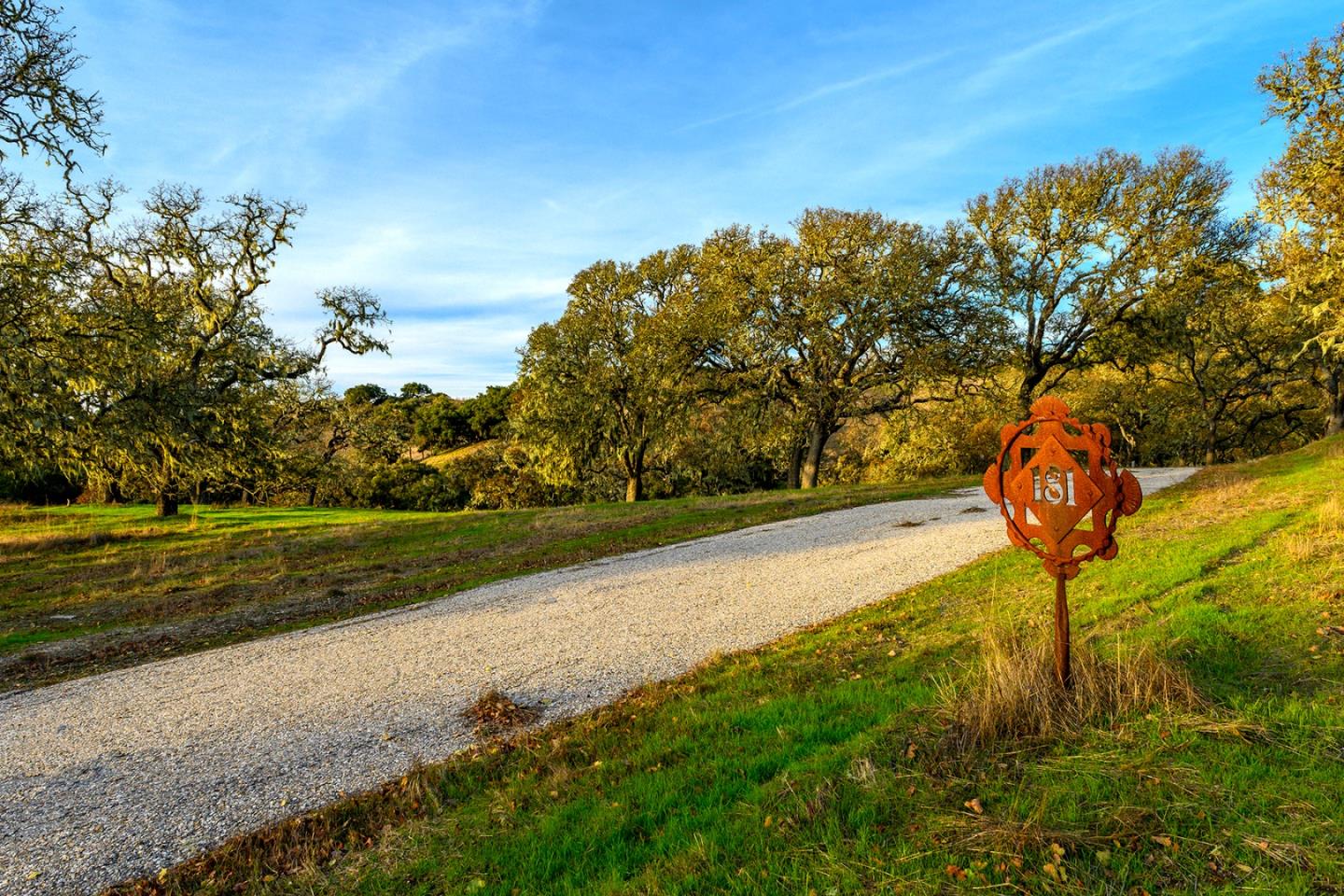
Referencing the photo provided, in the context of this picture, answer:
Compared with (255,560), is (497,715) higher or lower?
lower

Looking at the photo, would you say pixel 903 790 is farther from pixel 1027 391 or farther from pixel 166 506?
pixel 166 506

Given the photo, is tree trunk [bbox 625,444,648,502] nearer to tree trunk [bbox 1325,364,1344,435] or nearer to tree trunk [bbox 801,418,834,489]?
tree trunk [bbox 801,418,834,489]

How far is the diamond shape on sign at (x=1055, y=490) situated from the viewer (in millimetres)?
4523

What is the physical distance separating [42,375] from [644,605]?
16944mm

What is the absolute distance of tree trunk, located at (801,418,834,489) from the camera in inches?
1149

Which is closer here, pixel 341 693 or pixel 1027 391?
pixel 341 693

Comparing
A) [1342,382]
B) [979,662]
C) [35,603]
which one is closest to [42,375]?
[35,603]

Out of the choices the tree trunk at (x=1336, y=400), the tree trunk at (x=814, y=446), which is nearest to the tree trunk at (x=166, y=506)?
the tree trunk at (x=814, y=446)

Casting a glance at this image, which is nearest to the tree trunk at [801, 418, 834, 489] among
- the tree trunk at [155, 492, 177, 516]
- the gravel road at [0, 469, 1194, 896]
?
the gravel road at [0, 469, 1194, 896]

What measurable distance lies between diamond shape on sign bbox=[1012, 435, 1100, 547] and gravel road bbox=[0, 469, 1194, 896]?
177 inches

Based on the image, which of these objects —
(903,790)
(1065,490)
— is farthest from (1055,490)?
(903,790)

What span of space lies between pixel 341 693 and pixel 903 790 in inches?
265

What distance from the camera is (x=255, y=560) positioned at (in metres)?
18.8

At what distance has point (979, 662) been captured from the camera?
18.0 feet
